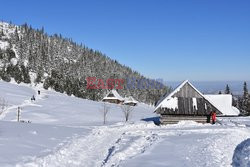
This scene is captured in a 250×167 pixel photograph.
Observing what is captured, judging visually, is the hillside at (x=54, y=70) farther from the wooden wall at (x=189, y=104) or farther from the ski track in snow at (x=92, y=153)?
the ski track in snow at (x=92, y=153)

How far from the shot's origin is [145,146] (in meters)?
20.8

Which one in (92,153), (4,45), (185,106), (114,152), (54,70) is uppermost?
(4,45)

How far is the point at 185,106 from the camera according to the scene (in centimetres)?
3722

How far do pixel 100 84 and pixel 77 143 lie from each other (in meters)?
127

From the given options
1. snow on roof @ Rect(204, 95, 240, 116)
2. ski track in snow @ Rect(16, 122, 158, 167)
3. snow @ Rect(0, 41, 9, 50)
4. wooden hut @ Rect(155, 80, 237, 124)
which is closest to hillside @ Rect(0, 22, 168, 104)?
snow @ Rect(0, 41, 9, 50)

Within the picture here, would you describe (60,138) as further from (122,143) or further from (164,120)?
(164,120)

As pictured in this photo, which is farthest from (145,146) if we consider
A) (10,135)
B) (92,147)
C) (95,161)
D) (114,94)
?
(114,94)

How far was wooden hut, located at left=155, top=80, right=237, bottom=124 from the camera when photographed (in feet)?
121

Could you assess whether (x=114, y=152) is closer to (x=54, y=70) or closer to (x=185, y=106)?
(x=185, y=106)

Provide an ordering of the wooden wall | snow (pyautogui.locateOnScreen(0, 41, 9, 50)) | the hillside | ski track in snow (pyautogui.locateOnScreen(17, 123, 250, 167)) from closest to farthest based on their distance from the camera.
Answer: ski track in snow (pyautogui.locateOnScreen(17, 123, 250, 167)) → the wooden wall → the hillside → snow (pyautogui.locateOnScreen(0, 41, 9, 50))

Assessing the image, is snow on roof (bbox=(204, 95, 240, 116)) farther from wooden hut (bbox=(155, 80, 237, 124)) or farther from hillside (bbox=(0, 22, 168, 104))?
hillside (bbox=(0, 22, 168, 104))

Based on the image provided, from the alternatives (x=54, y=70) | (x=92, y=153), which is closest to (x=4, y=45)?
(x=54, y=70)

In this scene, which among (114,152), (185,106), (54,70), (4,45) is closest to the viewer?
(114,152)

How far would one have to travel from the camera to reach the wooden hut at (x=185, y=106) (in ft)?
121
